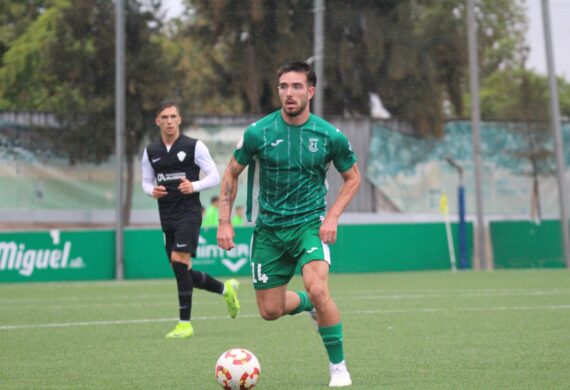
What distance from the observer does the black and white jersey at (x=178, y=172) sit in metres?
12.0

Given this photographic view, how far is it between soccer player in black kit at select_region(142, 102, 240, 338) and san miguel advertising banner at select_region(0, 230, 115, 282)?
420 inches

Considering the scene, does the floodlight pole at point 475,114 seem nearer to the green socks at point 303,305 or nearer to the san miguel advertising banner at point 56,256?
the san miguel advertising banner at point 56,256

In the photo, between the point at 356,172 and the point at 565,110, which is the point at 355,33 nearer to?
the point at 565,110

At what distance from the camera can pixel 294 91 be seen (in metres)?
7.95

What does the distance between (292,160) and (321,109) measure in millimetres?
19404

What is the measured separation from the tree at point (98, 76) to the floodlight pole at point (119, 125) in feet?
6.68

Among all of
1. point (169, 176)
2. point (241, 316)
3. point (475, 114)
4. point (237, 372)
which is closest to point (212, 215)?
point (475, 114)

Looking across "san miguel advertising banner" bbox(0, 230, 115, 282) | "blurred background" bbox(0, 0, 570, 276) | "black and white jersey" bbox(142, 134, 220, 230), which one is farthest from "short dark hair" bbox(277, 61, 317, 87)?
"blurred background" bbox(0, 0, 570, 276)

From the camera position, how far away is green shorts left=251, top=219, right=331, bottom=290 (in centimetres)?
817

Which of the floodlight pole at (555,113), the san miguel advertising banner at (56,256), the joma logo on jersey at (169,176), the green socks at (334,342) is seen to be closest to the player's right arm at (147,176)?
the joma logo on jersey at (169,176)

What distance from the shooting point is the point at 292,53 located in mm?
28859

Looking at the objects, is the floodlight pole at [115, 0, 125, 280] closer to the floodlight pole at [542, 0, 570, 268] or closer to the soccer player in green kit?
the floodlight pole at [542, 0, 570, 268]

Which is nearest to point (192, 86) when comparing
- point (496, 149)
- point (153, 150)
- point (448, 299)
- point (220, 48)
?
point (220, 48)

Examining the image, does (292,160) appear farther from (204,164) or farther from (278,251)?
(204,164)
